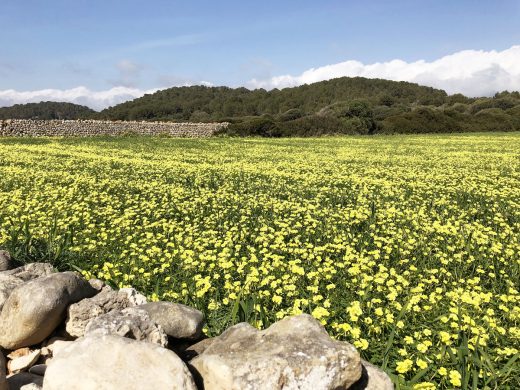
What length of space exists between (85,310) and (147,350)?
1699mm

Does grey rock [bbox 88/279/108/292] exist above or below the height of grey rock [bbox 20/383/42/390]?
above

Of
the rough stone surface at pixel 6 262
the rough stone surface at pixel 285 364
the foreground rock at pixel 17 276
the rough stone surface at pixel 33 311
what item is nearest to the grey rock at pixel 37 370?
the rough stone surface at pixel 33 311

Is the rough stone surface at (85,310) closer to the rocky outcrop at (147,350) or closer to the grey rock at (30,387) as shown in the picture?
the rocky outcrop at (147,350)

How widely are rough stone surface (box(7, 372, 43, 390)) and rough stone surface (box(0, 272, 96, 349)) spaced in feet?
1.63

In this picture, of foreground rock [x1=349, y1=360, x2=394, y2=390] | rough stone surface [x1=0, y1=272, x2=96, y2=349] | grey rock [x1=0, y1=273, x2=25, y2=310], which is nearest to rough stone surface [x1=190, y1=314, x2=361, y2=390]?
foreground rock [x1=349, y1=360, x2=394, y2=390]

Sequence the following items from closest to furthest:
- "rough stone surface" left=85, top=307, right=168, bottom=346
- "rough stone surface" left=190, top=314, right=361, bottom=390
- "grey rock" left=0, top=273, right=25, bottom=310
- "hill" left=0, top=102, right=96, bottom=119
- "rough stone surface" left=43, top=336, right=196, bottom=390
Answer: "rough stone surface" left=43, top=336, right=196, bottom=390 < "rough stone surface" left=190, top=314, right=361, bottom=390 < "rough stone surface" left=85, top=307, right=168, bottom=346 < "grey rock" left=0, top=273, right=25, bottom=310 < "hill" left=0, top=102, right=96, bottom=119

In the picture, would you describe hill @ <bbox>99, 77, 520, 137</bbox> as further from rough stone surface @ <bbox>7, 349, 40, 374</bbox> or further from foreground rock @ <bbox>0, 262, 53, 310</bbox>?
rough stone surface @ <bbox>7, 349, 40, 374</bbox>

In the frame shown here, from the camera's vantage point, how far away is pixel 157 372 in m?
2.91

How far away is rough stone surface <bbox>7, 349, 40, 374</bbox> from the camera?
397cm

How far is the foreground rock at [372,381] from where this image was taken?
130 inches

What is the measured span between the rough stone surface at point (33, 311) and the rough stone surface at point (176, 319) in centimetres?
89

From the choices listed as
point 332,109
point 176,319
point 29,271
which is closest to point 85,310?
point 176,319

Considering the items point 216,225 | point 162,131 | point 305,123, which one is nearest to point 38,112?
point 162,131

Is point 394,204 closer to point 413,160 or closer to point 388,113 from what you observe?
point 413,160
